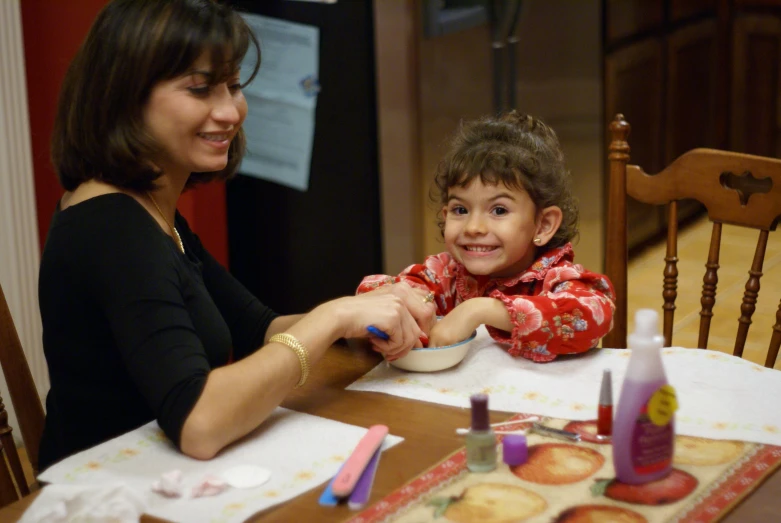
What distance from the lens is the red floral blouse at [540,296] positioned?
4.88 ft

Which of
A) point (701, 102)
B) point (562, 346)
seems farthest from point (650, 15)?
point (562, 346)

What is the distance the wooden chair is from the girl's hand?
0.62 metres

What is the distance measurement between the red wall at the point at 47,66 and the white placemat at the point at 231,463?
1.66 meters

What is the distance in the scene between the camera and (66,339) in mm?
1411

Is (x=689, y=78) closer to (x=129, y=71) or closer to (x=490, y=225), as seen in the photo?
(x=490, y=225)

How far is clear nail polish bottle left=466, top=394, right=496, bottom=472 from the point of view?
1148 mm

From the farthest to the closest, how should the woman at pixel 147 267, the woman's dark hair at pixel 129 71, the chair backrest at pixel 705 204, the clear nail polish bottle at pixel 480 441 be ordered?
the chair backrest at pixel 705 204, the woman's dark hair at pixel 129 71, the woman at pixel 147 267, the clear nail polish bottle at pixel 480 441

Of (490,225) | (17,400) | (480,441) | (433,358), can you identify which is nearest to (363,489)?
(480,441)

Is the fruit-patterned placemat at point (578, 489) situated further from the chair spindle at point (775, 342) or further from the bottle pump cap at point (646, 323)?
the chair spindle at point (775, 342)

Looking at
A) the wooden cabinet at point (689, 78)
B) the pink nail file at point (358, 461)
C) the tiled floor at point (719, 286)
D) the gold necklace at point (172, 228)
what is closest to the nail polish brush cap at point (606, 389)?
the pink nail file at point (358, 461)

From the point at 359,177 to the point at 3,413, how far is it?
155 cm

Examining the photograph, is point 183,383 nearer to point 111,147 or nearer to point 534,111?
point 111,147

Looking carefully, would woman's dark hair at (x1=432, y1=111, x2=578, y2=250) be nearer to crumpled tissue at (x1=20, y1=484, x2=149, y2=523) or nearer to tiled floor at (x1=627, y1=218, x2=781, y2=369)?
crumpled tissue at (x1=20, y1=484, x2=149, y2=523)


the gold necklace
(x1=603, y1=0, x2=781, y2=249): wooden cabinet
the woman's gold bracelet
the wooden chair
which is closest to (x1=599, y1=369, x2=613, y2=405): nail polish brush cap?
the woman's gold bracelet
